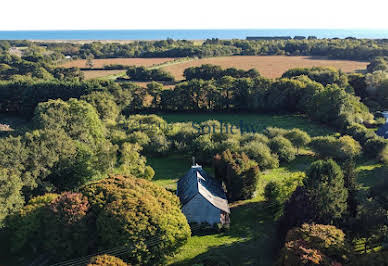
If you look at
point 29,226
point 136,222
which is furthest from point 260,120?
point 29,226

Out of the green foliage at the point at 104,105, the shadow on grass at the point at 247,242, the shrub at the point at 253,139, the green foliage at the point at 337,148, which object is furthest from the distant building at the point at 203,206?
the green foliage at the point at 104,105

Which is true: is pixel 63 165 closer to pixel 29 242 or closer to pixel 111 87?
pixel 29 242

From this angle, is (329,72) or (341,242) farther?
(329,72)

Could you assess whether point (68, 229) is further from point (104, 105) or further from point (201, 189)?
point (104, 105)

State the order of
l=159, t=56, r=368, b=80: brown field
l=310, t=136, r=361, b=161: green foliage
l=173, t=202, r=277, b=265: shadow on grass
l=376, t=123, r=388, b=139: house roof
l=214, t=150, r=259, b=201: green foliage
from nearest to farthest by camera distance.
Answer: l=173, t=202, r=277, b=265: shadow on grass, l=214, t=150, r=259, b=201: green foliage, l=310, t=136, r=361, b=161: green foliage, l=376, t=123, r=388, b=139: house roof, l=159, t=56, r=368, b=80: brown field

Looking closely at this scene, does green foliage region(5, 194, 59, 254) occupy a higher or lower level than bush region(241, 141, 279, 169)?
lower

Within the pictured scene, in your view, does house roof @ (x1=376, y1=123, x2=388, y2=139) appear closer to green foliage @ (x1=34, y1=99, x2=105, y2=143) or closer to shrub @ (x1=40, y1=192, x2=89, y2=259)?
green foliage @ (x1=34, y1=99, x2=105, y2=143)

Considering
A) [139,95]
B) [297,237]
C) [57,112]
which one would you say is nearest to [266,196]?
[297,237]

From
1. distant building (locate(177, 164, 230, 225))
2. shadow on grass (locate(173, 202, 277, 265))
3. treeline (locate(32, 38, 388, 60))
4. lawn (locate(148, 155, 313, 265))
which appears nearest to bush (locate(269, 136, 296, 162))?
lawn (locate(148, 155, 313, 265))
